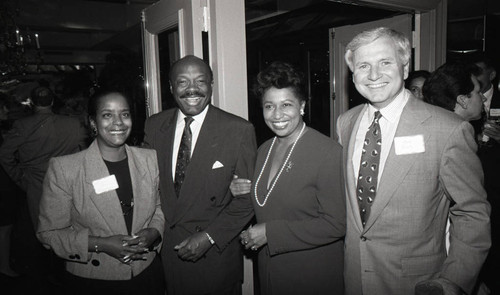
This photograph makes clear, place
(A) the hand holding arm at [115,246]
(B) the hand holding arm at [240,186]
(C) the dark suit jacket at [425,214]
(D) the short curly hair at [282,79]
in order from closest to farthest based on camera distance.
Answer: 1. (C) the dark suit jacket at [425,214]
2. (A) the hand holding arm at [115,246]
3. (D) the short curly hair at [282,79]
4. (B) the hand holding arm at [240,186]

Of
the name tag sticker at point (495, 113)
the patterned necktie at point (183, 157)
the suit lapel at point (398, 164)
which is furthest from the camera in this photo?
the name tag sticker at point (495, 113)

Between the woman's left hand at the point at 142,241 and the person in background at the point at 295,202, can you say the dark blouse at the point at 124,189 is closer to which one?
the woman's left hand at the point at 142,241

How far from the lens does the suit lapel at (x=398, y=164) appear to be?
1.60 metres

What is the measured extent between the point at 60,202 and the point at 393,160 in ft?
5.54

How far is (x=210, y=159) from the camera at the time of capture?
7.13 ft

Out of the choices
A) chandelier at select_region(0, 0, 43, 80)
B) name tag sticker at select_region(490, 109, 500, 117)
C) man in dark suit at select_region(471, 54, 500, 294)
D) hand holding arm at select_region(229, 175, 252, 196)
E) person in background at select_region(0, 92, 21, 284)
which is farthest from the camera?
chandelier at select_region(0, 0, 43, 80)

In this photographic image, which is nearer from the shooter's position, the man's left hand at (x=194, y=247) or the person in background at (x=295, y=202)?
the person in background at (x=295, y=202)

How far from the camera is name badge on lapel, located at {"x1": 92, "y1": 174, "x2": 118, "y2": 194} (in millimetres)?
1882

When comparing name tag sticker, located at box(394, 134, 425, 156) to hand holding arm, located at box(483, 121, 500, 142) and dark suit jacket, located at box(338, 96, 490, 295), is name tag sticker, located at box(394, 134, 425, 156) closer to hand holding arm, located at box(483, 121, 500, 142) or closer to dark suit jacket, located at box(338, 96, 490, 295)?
dark suit jacket, located at box(338, 96, 490, 295)

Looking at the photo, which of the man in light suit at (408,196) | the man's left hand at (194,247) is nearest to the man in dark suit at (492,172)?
the man in light suit at (408,196)

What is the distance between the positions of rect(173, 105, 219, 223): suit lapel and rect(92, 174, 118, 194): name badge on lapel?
40 cm

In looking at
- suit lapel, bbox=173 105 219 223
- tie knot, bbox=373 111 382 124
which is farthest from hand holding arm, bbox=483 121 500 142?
suit lapel, bbox=173 105 219 223

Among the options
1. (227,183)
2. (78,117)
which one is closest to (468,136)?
(227,183)

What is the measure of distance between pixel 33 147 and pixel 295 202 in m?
3.24
